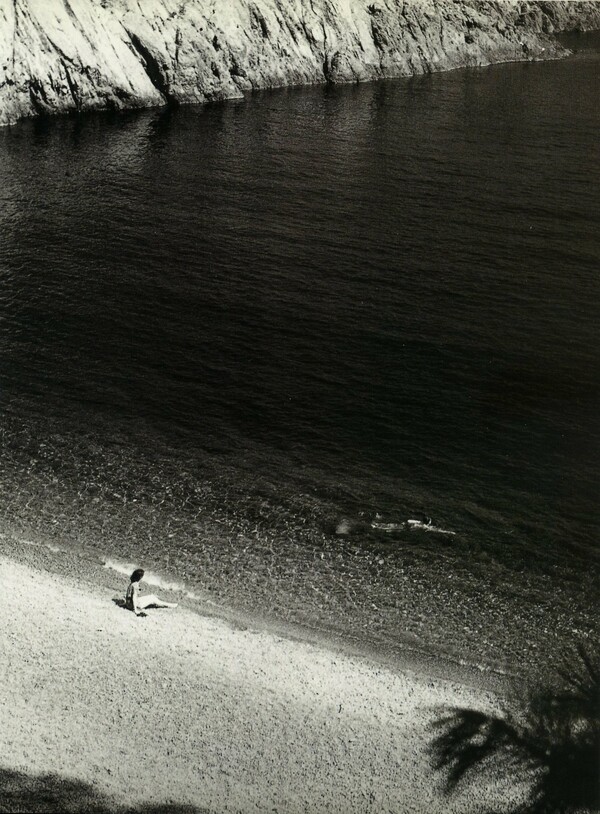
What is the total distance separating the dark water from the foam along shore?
2.28 metres

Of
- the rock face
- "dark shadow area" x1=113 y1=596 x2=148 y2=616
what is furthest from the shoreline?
the rock face

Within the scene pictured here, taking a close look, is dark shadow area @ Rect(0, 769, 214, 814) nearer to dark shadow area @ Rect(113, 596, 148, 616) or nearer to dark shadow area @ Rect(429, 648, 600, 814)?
dark shadow area @ Rect(113, 596, 148, 616)

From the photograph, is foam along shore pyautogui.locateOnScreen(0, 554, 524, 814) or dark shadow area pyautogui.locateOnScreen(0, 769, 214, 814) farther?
foam along shore pyautogui.locateOnScreen(0, 554, 524, 814)

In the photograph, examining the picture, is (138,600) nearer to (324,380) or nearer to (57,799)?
(57,799)

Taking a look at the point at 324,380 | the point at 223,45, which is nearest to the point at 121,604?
the point at 324,380

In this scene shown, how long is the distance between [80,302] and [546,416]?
28.5 meters

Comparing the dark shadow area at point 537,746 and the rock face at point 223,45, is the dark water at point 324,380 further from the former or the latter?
the rock face at point 223,45

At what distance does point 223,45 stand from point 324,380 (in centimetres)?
6722

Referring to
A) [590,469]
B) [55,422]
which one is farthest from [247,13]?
[590,469]

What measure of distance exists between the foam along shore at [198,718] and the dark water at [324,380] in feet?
7.48

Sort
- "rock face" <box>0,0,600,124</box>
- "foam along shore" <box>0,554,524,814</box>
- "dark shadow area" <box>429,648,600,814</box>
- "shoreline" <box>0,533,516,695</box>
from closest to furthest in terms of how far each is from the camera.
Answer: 1. "foam along shore" <box>0,554,524,814</box>
2. "dark shadow area" <box>429,648,600,814</box>
3. "shoreline" <box>0,533,516,695</box>
4. "rock face" <box>0,0,600,124</box>

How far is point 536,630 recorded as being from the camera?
27.4 m

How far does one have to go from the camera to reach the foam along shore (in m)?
22.0

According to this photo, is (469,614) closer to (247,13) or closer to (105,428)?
(105,428)
